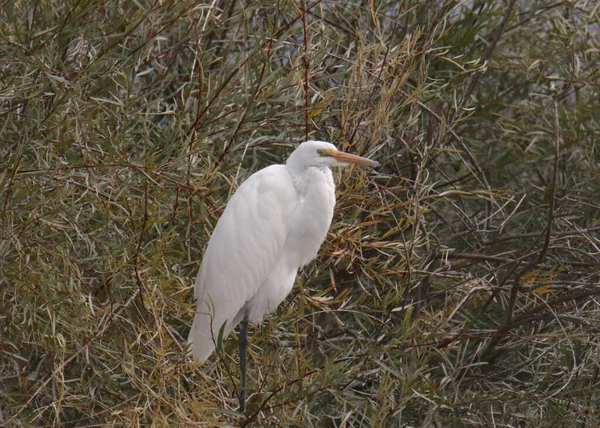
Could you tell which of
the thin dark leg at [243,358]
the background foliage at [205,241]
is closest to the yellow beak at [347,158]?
the background foliage at [205,241]

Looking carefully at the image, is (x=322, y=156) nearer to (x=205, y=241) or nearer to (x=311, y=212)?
(x=311, y=212)

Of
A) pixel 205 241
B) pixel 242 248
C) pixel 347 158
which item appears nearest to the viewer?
pixel 347 158

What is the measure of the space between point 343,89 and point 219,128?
1.06 feet

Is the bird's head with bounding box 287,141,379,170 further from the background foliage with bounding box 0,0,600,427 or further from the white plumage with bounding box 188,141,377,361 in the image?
the background foliage with bounding box 0,0,600,427

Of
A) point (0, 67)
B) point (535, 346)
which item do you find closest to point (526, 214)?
point (535, 346)

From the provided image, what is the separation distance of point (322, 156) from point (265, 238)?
0.23 meters

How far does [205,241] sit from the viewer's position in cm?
232

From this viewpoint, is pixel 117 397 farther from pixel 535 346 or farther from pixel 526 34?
pixel 526 34

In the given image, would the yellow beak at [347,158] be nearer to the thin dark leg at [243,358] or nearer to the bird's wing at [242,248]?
the bird's wing at [242,248]

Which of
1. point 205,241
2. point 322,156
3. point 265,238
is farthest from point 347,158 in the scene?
point 205,241

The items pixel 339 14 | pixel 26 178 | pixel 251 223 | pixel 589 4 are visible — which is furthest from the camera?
pixel 589 4

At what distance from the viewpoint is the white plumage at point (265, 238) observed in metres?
2.08

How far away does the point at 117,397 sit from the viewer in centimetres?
204

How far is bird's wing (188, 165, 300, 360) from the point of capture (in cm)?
209
